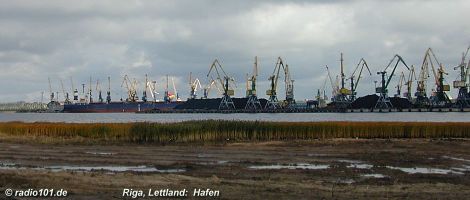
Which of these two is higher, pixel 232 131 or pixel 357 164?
pixel 232 131

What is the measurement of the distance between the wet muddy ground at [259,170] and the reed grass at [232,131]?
5355 mm

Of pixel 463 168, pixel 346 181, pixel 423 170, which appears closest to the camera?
pixel 346 181

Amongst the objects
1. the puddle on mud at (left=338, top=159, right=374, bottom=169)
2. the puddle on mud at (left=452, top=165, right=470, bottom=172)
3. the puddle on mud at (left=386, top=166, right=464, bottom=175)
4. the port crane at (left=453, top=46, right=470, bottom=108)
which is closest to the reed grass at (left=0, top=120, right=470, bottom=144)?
the puddle on mud at (left=338, top=159, right=374, bottom=169)

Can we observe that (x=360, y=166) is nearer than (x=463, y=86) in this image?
Yes

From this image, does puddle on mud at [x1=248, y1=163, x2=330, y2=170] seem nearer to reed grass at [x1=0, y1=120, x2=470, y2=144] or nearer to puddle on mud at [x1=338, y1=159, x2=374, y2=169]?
puddle on mud at [x1=338, y1=159, x2=374, y2=169]

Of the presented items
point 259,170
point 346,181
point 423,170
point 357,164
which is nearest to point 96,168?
point 259,170

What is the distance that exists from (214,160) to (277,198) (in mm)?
14128

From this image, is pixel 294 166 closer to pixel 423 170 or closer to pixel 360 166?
pixel 360 166

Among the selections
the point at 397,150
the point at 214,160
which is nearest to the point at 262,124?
the point at 397,150

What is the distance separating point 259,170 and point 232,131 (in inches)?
913

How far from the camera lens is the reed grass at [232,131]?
48.7 meters

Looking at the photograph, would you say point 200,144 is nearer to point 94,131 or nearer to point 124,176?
point 94,131

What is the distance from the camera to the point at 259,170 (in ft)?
88.4

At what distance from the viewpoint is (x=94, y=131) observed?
50.7m
